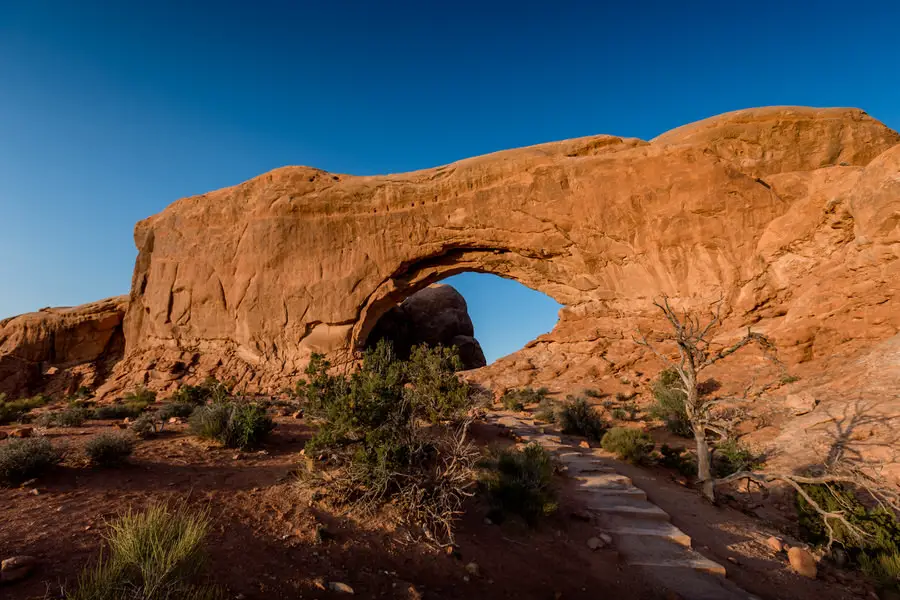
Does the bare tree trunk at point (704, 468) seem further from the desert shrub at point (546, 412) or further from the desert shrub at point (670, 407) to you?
the desert shrub at point (546, 412)

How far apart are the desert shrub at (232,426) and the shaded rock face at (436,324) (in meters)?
22.5

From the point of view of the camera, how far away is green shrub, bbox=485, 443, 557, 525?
5.31 metres

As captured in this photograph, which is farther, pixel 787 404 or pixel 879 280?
pixel 879 280

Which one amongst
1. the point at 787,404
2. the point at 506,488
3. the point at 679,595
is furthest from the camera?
the point at 787,404

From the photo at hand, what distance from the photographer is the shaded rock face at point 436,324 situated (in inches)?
1216

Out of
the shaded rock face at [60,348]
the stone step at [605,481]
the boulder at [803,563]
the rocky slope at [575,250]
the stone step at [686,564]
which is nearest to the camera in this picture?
the stone step at [686,564]

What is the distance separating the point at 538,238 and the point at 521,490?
1404 centimetres

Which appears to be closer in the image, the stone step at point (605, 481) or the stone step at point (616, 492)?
the stone step at point (616, 492)

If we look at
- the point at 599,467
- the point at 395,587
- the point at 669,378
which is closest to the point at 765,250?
the point at 669,378

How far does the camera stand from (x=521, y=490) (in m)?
5.50

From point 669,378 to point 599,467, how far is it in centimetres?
740

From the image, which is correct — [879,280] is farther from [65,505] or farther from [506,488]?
[65,505]

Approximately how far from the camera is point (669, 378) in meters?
14.0

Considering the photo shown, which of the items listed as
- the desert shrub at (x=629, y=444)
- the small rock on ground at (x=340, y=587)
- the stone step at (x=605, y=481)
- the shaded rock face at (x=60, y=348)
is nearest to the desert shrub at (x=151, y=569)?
the small rock on ground at (x=340, y=587)
